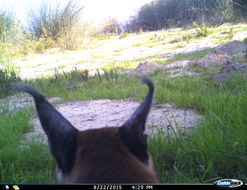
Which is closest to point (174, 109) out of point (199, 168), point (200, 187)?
point (199, 168)

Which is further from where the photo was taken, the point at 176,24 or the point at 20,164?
the point at 176,24

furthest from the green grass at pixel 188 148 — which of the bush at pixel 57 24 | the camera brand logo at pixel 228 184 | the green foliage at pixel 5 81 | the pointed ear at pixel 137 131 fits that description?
the bush at pixel 57 24

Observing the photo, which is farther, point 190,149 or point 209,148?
point 190,149

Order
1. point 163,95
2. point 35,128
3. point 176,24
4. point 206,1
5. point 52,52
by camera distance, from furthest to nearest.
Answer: point 176,24 < point 206,1 < point 52,52 < point 163,95 < point 35,128

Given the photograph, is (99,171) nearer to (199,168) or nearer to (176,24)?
(199,168)

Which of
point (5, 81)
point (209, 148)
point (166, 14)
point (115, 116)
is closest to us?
point (209, 148)

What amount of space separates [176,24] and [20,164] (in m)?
14.6

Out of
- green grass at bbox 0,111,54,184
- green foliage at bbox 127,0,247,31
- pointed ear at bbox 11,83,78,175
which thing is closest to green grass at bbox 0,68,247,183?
green grass at bbox 0,111,54,184

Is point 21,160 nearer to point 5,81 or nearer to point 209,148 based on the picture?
point 209,148

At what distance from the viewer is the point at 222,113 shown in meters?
2.54

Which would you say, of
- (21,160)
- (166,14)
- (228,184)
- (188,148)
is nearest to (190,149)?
(188,148)

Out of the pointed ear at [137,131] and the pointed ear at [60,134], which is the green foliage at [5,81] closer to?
the pointed ear at [60,134]

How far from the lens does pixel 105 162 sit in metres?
1.00

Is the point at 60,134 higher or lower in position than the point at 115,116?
higher
